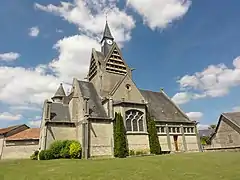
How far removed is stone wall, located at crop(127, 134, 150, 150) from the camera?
84.7 feet

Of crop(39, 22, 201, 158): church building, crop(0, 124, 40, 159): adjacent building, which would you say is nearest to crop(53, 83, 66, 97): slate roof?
crop(39, 22, 201, 158): church building

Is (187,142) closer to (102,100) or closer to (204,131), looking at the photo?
(102,100)

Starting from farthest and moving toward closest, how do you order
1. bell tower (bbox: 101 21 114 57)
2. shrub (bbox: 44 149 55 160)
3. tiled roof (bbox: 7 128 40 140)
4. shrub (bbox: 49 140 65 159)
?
1. bell tower (bbox: 101 21 114 57)
2. tiled roof (bbox: 7 128 40 140)
3. shrub (bbox: 49 140 65 159)
4. shrub (bbox: 44 149 55 160)

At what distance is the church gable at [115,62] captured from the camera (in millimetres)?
32594

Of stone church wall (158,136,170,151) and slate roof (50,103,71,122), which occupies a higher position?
slate roof (50,103,71,122)

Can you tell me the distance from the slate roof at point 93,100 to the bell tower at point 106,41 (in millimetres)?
7081

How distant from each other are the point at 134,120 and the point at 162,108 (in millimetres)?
8926

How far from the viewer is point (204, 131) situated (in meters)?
74.4

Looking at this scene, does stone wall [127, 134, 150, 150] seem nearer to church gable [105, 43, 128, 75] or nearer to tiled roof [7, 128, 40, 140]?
church gable [105, 43, 128, 75]

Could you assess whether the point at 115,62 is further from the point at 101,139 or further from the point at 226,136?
the point at 226,136

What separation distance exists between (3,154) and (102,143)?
19303 millimetres

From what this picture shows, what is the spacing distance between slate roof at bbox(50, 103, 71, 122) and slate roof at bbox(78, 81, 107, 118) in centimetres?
357

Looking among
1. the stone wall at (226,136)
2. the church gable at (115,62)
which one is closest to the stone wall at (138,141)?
the church gable at (115,62)

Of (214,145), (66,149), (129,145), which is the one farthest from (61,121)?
(214,145)
